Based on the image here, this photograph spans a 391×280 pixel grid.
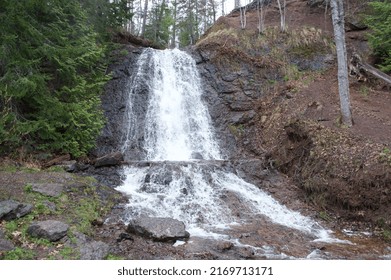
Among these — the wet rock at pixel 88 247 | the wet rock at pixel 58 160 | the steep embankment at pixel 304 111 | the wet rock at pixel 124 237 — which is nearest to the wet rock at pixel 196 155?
the steep embankment at pixel 304 111

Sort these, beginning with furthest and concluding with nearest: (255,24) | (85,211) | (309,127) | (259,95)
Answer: (255,24)
(259,95)
(309,127)
(85,211)

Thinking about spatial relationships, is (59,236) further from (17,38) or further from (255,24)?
(255,24)

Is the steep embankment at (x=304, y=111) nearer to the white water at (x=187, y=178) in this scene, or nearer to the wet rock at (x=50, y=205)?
the white water at (x=187, y=178)

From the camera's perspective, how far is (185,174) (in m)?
9.93

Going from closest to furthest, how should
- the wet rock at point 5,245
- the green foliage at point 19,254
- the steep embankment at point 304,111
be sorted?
the green foliage at point 19,254
the wet rock at point 5,245
the steep embankment at point 304,111

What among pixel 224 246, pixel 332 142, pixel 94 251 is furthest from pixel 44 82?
pixel 332 142

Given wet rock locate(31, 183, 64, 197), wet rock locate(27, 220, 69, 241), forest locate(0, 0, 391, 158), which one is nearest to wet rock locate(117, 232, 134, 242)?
wet rock locate(27, 220, 69, 241)

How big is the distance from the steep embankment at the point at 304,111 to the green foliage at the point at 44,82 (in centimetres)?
643

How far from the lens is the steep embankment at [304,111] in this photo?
27.3ft

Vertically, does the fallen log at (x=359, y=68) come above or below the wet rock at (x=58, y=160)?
above

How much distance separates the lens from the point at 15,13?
324 inches

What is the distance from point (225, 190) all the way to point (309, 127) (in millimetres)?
3997

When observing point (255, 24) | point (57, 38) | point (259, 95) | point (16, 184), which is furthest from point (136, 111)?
point (255, 24)

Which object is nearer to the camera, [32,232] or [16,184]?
[32,232]
